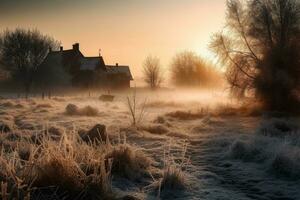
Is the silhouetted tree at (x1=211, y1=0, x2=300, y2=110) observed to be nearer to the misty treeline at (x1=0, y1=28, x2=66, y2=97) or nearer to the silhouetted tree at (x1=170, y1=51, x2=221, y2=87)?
the misty treeline at (x1=0, y1=28, x2=66, y2=97)

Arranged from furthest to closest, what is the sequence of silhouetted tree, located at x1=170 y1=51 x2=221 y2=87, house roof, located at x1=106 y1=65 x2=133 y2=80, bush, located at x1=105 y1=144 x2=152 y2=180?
silhouetted tree, located at x1=170 y1=51 x2=221 y2=87, house roof, located at x1=106 y1=65 x2=133 y2=80, bush, located at x1=105 y1=144 x2=152 y2=180

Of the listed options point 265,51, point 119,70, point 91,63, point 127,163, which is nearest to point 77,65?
point 91,63

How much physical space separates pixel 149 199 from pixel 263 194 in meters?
2.10

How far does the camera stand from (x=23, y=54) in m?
53.9

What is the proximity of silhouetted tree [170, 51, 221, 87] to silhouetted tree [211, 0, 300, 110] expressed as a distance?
6266 cm

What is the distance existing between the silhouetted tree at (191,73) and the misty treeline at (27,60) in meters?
38.9

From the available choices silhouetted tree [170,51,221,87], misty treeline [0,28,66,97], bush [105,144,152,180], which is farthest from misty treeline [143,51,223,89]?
bush [105,144,152,180]

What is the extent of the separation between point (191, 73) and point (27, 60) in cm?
4476

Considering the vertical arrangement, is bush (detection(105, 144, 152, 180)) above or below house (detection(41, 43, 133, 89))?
below

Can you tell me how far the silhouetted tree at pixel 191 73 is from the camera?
89019 millimetres

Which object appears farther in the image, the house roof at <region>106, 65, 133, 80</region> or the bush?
the house roof at <region>106, 65, 133, 80</region>

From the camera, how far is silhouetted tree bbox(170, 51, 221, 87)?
89.0 m

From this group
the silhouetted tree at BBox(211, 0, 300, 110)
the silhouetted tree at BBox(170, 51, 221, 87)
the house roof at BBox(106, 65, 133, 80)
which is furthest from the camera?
the silhouetted tree at BBox(170, 51, 221, 87)

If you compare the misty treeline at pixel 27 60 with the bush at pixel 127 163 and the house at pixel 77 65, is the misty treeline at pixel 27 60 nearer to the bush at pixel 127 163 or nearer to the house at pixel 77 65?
the house at pixel 77 65
